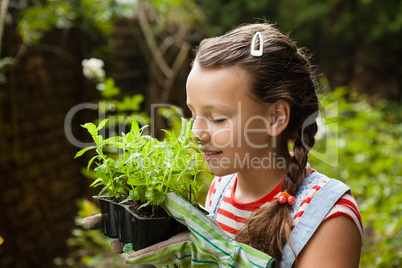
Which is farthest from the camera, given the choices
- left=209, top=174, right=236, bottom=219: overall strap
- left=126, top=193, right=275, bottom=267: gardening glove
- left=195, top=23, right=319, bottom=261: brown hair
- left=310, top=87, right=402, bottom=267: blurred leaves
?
left=310, top=87, right=402, bottom=267: blurred leaves

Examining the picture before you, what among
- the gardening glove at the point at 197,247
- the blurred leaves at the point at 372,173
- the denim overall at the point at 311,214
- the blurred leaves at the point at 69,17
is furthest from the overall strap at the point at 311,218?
the blurred leaves at the point at 69,17

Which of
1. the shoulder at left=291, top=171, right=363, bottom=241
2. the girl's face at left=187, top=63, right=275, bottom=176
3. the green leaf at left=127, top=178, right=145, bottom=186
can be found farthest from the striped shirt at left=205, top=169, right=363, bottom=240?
the green leaf at left=127, top=178, right=145, bottom=186

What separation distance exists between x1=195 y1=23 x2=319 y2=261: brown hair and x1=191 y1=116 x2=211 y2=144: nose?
0.14 m

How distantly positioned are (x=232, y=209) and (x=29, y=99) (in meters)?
2.29

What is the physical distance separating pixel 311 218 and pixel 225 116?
318 mm

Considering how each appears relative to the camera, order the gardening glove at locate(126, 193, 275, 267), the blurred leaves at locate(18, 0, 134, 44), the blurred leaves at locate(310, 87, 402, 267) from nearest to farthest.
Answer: the gardening glove at locate(126, 193, 275, 267), the blurred leaves at locate(310, 87, 402, 267), the blurred leaves at locate(18, 0, 134, 44)

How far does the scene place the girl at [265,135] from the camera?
100cm

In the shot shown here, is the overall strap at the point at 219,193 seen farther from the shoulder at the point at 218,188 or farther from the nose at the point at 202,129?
the nose at the point at 202,129

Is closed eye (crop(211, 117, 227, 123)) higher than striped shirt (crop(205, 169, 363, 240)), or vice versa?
closed eye (crop(211, 117, 227, 123))

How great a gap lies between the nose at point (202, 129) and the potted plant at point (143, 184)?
0.03m

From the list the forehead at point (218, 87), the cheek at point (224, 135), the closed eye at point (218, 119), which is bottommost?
the cheek at point (224, 135)

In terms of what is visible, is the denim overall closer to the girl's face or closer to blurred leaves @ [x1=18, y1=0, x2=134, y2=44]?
the girl's face

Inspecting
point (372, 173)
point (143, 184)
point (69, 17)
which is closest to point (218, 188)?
point (143, 184)

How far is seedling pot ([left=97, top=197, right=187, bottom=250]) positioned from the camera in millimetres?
933
